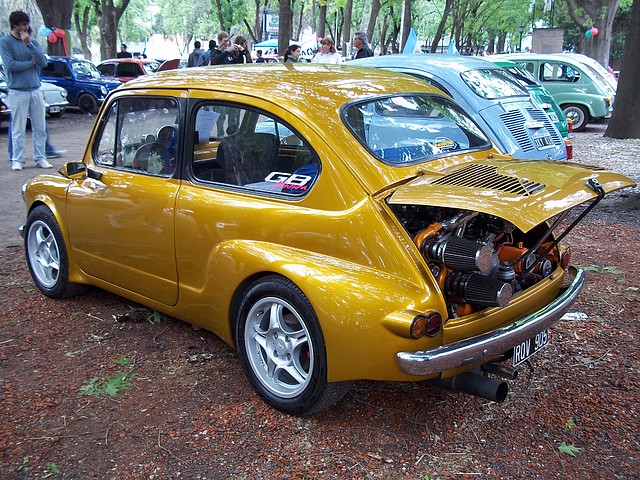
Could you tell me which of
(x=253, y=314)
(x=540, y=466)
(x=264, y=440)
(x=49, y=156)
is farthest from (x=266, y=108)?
(x=49, y=156)

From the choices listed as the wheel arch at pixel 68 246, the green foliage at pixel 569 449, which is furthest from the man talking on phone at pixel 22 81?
the green foliage at pixel 569 449

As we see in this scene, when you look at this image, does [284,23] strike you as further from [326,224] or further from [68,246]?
[326,224]

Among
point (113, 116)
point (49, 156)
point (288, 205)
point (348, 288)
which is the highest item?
point (113, 116)

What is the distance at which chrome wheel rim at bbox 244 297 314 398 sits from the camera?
3.24 meters

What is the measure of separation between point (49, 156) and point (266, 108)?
9087 mm

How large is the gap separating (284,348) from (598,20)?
2393cm

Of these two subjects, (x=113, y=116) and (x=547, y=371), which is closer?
(x=547, y=371)

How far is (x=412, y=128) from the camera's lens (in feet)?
12.3

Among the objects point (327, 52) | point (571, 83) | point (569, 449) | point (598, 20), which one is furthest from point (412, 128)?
point (598, 20)

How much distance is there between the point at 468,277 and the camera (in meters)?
2.94

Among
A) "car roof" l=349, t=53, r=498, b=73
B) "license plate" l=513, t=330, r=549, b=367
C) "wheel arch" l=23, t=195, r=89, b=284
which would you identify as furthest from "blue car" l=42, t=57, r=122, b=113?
"license plate" l=513, t=330, r=549, b=367

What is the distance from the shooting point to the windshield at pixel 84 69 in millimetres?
19123

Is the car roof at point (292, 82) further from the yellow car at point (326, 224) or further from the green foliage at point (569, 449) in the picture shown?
the green foliage at point (569, 449)

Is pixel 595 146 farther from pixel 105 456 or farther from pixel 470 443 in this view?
pixel 105 456
